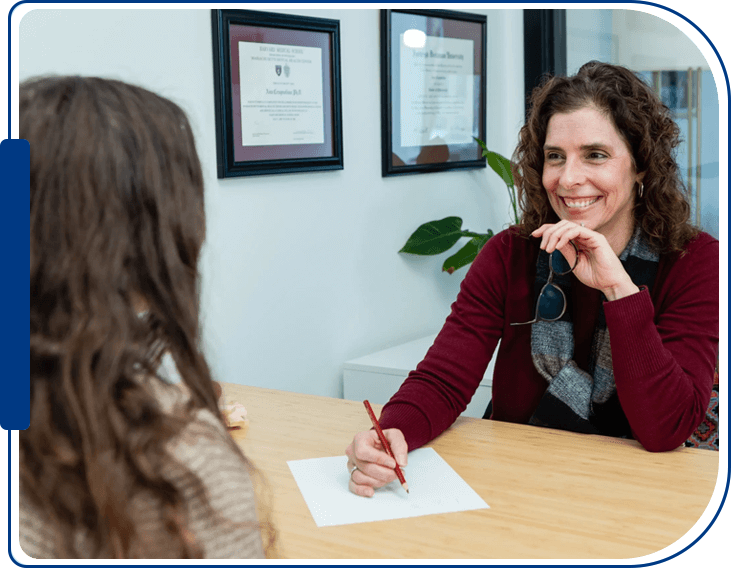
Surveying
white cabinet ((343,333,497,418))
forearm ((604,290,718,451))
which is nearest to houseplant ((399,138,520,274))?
white cabinet ((343,333,497,418))

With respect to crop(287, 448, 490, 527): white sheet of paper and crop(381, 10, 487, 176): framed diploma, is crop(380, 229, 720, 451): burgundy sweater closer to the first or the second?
crop(287, 448, 490, 527): white sheet of paper

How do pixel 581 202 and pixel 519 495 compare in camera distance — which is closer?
pixel 519 495

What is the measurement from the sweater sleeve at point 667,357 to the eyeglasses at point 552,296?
18 cm

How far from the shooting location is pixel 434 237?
8.13 ft

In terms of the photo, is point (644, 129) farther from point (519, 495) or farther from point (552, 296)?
point (519, 495)

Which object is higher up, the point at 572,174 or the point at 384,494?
the point at 572,174

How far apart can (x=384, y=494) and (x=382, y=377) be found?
1170 millimetres

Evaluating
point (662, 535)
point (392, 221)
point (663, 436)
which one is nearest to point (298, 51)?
point (392, 221)

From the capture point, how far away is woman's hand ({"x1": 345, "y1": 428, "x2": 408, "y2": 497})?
3.29 feet

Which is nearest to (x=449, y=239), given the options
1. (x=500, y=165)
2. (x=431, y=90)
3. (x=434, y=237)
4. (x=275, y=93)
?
(x=434, y=237)

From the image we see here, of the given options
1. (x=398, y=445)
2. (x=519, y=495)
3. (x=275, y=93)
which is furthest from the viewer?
(x=275, y=93)

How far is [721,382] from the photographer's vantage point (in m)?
0.67

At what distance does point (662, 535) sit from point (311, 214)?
1448 mm

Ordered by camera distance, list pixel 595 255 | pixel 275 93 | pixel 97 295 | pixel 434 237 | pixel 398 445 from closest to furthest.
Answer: pixel 97 295 → pixel 398 445 → pixel 595 255 → pixel 275 93 → pixel 434 237
